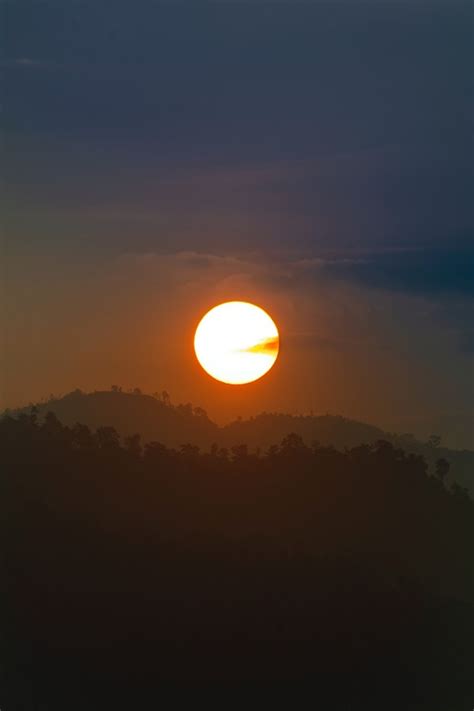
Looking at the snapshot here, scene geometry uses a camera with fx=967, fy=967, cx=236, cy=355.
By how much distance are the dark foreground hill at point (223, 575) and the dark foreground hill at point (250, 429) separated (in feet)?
3.61

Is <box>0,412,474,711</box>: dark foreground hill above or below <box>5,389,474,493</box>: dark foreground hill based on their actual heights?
below

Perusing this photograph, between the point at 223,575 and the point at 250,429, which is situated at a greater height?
the point at 250,429

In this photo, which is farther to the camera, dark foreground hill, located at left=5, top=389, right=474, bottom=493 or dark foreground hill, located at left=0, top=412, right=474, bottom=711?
dark foreground hill, located at left=5, top=389, right=474, bottom=493

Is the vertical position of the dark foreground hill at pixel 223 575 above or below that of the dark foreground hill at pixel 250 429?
below

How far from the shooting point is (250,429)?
32938mm

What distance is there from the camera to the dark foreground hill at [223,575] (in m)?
20.8

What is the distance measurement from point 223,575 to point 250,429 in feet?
31.8

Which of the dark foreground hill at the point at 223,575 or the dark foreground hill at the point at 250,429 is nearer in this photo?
the dark foreground hill at the point at 223,575

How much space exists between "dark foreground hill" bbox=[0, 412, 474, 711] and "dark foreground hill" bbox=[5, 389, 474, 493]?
110 centimetres

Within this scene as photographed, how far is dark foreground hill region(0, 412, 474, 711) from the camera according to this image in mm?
20812

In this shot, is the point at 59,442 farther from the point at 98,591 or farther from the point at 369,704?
the point at 369,704

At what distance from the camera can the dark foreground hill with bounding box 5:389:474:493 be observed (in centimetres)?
3000

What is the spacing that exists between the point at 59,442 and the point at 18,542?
5.09 meters

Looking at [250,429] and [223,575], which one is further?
[250,429]
